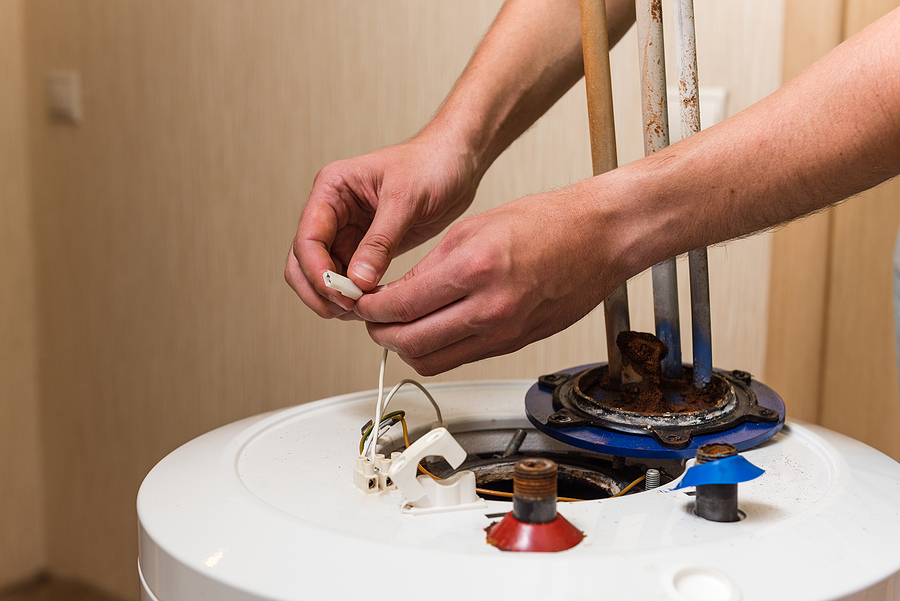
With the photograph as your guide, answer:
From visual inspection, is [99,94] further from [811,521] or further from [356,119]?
[811,521]

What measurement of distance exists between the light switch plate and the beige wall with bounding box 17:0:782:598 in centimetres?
2

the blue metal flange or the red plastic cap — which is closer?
the red plastic cap

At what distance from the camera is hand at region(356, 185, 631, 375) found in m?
0.53

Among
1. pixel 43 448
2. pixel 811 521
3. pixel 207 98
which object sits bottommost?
pixel 43 448

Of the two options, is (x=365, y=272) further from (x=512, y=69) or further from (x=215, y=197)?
(x=215, y=197)

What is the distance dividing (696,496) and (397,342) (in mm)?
239

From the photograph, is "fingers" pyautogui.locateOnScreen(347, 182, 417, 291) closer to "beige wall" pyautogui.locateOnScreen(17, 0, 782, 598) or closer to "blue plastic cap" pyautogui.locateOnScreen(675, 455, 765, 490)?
"blue plastic cap" pyautogui.locateOnScreen(675, 455, 765, 490)

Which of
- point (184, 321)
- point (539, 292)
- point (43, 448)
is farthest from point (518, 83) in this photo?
point (43, 448)

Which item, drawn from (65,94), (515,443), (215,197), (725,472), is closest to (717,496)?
(725,472)

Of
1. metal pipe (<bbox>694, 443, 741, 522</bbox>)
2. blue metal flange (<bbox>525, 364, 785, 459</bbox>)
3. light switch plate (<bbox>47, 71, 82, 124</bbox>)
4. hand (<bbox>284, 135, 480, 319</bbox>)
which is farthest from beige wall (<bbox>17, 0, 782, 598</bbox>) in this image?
metal pipe (<bbox>694, 443, 741, 522</bbox>)

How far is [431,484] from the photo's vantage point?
1.63ft

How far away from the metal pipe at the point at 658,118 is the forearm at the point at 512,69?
0.51ft

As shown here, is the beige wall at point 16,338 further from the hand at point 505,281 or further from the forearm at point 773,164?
the forearm at point 773,164

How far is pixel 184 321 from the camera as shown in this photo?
1.53m
